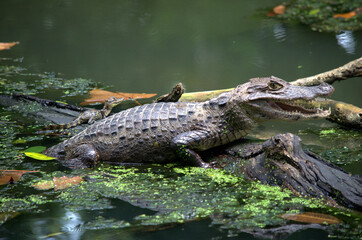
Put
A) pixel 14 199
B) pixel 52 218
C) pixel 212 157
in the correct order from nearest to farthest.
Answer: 1. pixel 52 218
2. pixel 14 199
3. pixel 212 157

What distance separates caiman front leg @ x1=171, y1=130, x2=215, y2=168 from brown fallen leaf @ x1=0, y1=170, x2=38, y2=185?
1503 mm

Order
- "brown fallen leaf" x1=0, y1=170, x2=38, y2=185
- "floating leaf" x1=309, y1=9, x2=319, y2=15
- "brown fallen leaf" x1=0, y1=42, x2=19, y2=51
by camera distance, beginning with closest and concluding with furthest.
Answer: "brown fallen leaf" x1=0, y1=170, x2=38, y2=185 < "brown fallen leaf" x1=0, y1=42, x2=19, y2=51 < "floating leaf" x1=309, y1=9, x2=319, y2=15

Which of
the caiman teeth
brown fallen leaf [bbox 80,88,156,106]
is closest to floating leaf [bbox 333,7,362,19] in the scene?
brown fallen leaf [bbox 80,88,156,106]

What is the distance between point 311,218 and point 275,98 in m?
1.39

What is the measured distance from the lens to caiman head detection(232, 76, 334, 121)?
3.97 metres

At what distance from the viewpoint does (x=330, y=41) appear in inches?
340

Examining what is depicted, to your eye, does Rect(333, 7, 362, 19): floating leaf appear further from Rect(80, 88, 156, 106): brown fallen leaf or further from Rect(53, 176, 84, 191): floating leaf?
Rect(53, 176, 84, 191): floating leaf

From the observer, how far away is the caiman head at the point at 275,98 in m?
3.97

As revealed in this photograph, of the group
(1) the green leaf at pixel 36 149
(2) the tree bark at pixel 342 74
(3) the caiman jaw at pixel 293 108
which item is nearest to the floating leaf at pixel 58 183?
(1) the green leaf at pixel 36 149

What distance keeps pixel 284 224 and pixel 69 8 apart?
418 inches

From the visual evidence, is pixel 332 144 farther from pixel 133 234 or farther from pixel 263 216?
pixel 133 234

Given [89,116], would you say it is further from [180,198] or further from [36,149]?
[180,198]

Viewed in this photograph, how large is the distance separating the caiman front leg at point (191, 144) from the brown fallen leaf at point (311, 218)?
1.15 m

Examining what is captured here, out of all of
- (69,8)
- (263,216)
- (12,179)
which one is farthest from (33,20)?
(263,216)
